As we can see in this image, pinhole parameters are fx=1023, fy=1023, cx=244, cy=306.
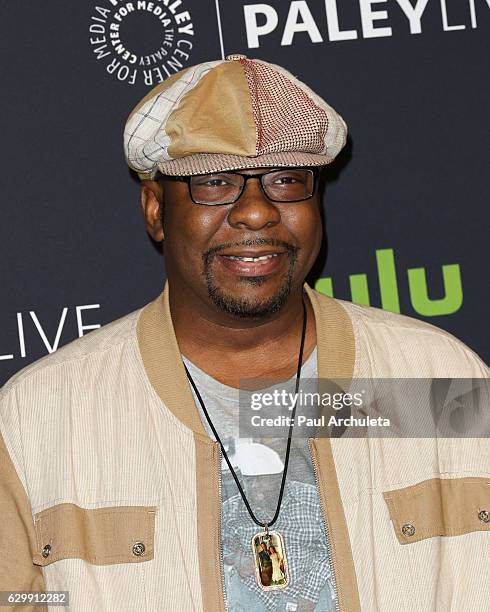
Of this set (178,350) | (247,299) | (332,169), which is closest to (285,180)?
(247,299)

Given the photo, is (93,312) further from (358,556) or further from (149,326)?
(358,556)

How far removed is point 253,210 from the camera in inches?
72.9

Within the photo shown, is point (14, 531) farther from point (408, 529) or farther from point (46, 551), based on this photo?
point (408, 529)

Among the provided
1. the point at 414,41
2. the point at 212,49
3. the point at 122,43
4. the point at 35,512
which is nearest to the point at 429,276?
the point at 414,41

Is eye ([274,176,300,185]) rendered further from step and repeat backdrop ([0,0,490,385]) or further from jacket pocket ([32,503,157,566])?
jacket pocket ([32,503,157,566])

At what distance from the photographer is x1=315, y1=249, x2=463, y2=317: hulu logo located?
2381mm

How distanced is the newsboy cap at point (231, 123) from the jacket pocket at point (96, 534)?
635mm

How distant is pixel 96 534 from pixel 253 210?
0.65m

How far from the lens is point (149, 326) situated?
79.0 inches

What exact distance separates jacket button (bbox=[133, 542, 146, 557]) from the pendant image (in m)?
0.20

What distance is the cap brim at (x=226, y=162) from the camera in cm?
183

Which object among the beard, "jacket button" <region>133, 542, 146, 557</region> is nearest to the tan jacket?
"jacket button" <region>133, 542, 146, 557</region>

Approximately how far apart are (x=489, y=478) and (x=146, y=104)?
0.96 m

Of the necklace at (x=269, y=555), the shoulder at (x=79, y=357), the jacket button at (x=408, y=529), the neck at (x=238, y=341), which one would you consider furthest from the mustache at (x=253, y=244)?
the jacket button at (x=408, y=529)
